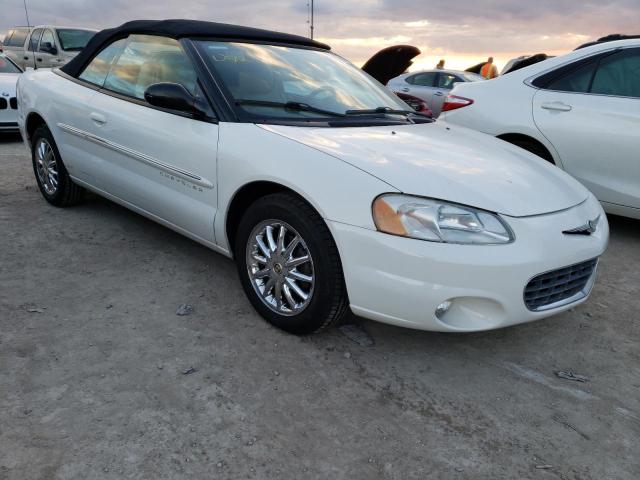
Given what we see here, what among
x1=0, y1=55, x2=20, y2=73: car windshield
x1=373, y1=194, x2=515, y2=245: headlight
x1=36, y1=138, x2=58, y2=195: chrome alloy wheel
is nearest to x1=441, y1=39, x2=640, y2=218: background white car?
x1=373, y1=194, x2=515, y2=245: headlight

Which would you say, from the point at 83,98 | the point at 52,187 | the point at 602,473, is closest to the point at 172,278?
the point at 83,98

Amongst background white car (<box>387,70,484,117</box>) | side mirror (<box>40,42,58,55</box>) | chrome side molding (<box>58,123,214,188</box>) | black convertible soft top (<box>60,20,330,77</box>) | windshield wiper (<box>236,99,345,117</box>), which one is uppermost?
black convertible soft top (<box>60,20,330,77</box>)

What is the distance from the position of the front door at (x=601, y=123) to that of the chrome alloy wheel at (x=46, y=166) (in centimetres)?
397

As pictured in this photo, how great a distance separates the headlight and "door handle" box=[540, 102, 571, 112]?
8.67 ft

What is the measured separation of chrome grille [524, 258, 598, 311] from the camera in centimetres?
241

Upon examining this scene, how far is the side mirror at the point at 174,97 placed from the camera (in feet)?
9.61

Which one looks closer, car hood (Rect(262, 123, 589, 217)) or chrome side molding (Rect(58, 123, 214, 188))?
car hood (Rect(262, 123, 589, 217))

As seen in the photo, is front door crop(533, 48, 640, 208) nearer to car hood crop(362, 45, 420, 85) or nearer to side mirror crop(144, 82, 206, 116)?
car hood crop(362, 45, 420, 85)

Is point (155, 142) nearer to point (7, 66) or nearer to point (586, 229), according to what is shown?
point (586, 229)

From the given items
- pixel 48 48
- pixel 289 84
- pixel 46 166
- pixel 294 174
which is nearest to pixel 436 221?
pixel 294 174

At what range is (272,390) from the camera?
7.70ft

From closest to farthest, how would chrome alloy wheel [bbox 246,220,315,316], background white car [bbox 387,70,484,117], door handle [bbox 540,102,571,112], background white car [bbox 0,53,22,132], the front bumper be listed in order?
the front bumper < chrome alloy wheel [bbox 246,220,315,316] < door handle [bbox 540,102,571,112] < background white car [bbox 0,53,22,132] < background white car [bbox 387,70,484,117]

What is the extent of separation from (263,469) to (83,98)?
10.0 feet

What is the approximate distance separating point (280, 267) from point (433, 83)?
408 inches
